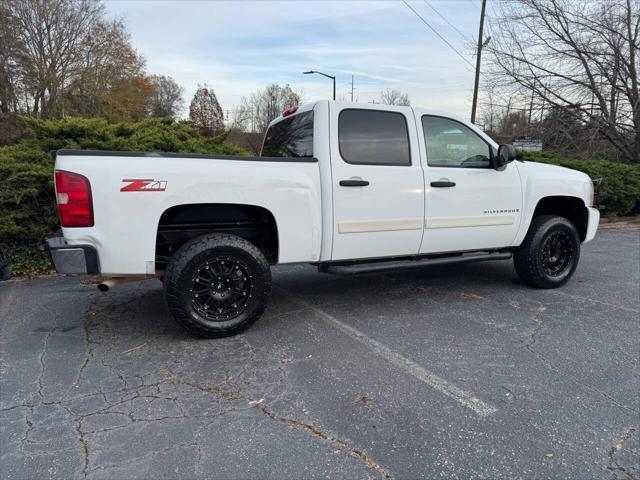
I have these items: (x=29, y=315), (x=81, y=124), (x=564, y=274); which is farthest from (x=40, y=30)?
(x=564, y=274)

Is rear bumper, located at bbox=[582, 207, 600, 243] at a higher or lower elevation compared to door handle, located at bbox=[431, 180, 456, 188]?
lower

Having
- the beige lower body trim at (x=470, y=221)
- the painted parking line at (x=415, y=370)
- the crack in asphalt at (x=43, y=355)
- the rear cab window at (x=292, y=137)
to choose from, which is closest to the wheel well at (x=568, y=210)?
the beige lower body trim at (x=470, y=221)

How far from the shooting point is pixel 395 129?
4.42 meters

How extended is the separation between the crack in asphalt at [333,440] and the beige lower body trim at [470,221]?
2.50 m

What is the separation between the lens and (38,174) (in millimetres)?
5664

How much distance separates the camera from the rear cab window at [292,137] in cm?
427

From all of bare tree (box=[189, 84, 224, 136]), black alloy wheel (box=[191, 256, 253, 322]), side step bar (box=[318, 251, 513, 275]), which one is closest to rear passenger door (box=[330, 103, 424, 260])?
side step bar (box=[318, 251, 513, 275])

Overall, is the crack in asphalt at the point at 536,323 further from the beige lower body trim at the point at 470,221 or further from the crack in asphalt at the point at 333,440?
the crack in asphalt at the point at 333,440

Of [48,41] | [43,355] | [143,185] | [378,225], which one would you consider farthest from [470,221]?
[48,41]

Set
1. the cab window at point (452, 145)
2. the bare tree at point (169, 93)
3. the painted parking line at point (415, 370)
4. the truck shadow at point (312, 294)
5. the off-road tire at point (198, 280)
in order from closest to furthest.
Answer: the painted parking line at point (415, 370)
the off-road tire at point (198, 280)
the truck shadow at point (312, 294)
the cab window at point (452, 145)
the bare tree at point (169, 93)

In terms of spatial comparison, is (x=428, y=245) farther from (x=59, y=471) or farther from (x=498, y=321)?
(x=59, y=471)

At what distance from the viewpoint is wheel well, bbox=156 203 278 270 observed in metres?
3.87

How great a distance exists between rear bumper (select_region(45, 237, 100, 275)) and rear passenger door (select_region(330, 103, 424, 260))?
78.0 inches

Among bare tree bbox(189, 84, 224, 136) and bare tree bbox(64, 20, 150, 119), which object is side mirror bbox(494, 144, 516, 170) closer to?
bare tree bbox(64, 20, 150, 119)
